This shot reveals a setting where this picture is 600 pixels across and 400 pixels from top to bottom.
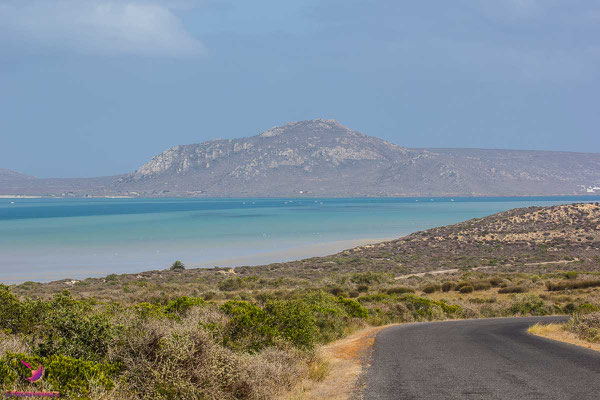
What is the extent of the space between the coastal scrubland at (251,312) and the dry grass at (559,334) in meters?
0.34

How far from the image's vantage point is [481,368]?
10383mm

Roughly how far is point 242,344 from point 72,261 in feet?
155

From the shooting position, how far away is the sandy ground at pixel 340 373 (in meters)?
9.02

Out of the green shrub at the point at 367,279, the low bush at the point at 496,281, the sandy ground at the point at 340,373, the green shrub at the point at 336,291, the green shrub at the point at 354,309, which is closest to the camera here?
the sandy ground at the point at 340,373

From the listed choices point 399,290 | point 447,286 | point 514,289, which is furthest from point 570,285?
point 399,290

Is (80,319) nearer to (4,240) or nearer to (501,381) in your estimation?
(501,381)

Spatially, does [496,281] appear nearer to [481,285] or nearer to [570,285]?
[481,285]

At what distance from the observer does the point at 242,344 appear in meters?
10.7

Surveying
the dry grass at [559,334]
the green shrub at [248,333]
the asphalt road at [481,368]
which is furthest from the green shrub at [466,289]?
the green shrub at [248,333]

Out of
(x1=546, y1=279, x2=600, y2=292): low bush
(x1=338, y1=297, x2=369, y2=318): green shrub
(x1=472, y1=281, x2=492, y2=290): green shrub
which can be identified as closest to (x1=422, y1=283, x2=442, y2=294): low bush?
(x1=472, y1=281, x2=492, y2=290): green shrub

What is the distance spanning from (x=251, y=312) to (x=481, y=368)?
4736 mm

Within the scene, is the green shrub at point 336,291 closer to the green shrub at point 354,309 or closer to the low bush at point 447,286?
the low bush at point 447,286

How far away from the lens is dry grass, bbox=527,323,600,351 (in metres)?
14.0

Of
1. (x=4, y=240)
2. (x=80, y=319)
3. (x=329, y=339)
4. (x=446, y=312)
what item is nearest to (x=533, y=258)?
(x=446, y=312)
